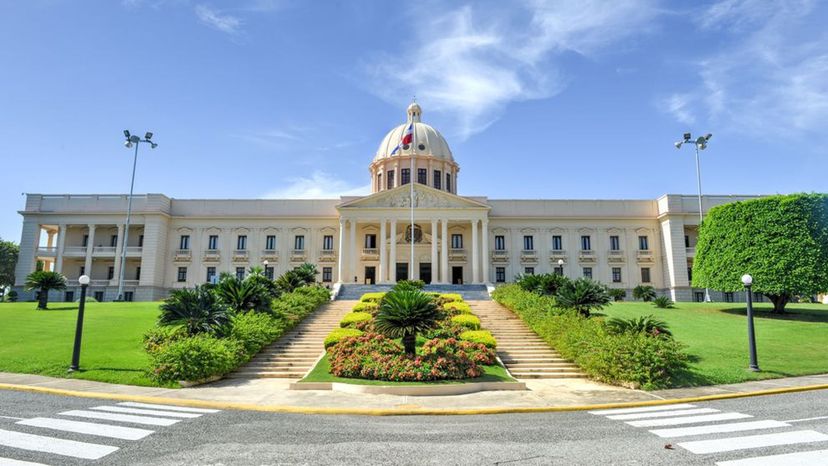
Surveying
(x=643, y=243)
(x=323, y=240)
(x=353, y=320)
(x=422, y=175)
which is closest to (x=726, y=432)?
(x=353, y=320)

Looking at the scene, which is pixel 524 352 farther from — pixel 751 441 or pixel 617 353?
pixel 751 441

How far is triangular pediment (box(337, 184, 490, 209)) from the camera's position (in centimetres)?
4997

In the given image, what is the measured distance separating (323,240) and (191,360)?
39014mm

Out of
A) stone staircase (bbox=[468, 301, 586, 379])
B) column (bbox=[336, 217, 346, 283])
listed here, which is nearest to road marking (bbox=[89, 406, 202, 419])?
stone staircase (bbox=[468, 301, 586, 379])

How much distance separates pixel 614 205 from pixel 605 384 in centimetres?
4227

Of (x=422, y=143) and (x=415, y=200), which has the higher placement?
(x=422, y=143)

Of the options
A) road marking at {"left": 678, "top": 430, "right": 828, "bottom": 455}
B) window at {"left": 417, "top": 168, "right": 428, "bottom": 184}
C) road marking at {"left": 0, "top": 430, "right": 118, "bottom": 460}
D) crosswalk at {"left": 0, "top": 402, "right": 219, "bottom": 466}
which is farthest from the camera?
window at {"left": 417, "top": 168, "right": 428, "bottom": 184}

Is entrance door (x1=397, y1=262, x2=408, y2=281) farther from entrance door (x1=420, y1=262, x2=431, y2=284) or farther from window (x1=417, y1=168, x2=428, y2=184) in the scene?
window (x1=417, y1=168, x2=428, y2=184)

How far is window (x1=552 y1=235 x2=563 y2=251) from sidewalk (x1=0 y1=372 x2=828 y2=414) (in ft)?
125

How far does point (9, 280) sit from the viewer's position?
6838 cm

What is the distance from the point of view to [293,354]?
65.3ft

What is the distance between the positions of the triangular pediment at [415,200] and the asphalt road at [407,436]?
38.8m

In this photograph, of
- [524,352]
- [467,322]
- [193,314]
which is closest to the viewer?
[193,314]

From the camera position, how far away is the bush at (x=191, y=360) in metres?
15.0
